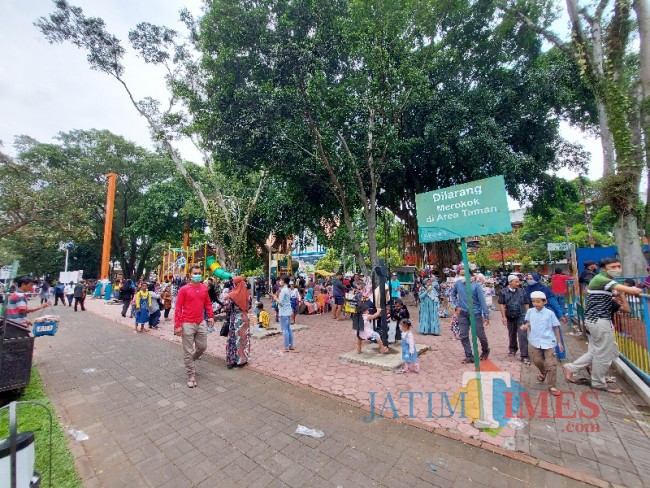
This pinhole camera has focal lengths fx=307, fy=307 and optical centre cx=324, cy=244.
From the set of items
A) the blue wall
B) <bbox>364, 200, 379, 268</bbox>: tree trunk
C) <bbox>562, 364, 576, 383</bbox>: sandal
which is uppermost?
<bbox>364, 200, 379, 268</bbox>: tree trunk

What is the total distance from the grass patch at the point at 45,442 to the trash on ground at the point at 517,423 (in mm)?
4320

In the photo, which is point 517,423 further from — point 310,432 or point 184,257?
point 184,257

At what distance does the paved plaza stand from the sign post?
0.73 meters

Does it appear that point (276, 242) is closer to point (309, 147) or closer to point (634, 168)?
point (309, 147)

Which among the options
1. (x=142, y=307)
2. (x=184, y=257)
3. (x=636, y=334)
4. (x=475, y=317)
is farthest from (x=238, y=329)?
(x=184, y=257)

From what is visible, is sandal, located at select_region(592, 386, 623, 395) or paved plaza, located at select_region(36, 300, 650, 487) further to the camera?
sandal, located at select_region(592, 386, 623, 395)

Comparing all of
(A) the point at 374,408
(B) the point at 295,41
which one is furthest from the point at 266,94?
(A) the point at 374,408

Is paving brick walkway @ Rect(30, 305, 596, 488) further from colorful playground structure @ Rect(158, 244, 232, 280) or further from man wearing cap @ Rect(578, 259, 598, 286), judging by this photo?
colorful playground structure @ Rect(158, 244, 232, 280)

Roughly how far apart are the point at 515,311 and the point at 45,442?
23.7 feet

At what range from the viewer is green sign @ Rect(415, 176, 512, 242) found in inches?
124

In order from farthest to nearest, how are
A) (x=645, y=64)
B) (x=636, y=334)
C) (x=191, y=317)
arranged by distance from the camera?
(x=645, y=64), (x=191, y=317), (x=636, y=334)

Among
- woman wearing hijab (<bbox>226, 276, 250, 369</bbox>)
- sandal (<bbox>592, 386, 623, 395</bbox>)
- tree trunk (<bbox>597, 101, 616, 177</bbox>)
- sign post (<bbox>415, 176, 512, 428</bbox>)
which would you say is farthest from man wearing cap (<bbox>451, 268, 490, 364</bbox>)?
tree trunk (<bbox>597, 101, 616, 177</bbox>)

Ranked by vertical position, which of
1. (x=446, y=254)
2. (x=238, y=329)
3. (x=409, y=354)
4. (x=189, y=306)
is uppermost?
(x=446, y=254)

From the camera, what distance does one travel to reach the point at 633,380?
14.3 feet
